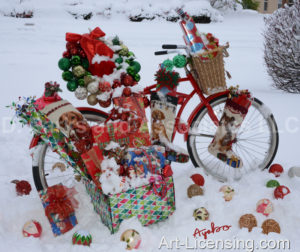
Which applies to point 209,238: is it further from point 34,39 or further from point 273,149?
point 34,39

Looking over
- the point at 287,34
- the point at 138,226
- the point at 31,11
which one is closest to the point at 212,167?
the point at 138,226

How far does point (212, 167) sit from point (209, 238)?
1.02 meters

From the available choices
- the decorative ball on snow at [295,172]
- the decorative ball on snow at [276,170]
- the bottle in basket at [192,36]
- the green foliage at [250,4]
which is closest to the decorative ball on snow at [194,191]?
the decorative ball on snow at [276,170]

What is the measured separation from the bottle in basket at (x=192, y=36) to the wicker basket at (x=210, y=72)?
7 cm

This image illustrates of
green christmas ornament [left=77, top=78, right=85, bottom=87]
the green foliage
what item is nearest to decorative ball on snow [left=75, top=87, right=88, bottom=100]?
green christmas ornament [left=77, top=78, right=85, bottom=87]

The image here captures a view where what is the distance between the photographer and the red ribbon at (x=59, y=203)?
6.88 feet

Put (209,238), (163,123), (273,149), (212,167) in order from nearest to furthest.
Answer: (209,238), (163,123), (273,149), (212,167)

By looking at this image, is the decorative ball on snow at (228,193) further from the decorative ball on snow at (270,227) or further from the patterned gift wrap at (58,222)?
the patterned gift wrap at (58,222)

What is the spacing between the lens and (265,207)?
2.17m

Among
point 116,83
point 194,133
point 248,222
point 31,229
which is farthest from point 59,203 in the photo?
point 248,222

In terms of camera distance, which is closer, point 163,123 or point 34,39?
point 163,123

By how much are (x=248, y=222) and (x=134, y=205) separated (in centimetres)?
77

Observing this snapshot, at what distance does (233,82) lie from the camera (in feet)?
18.3

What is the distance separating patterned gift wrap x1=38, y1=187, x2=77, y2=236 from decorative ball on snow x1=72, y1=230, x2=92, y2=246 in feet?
0.57
